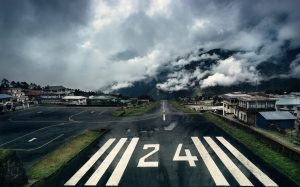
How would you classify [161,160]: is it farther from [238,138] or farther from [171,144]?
[238,138]

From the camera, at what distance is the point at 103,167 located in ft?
69.7

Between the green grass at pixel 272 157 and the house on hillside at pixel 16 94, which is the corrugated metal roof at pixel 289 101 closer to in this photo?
the green grass at pixel 272 157

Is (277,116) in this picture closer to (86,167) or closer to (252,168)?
Result: (252,168)

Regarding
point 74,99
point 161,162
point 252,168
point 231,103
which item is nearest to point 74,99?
point 74,99

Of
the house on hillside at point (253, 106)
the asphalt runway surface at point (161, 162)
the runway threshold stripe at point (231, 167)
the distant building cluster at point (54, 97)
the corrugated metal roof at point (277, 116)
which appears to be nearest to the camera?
the runway threshold stripe at point (231, 167)

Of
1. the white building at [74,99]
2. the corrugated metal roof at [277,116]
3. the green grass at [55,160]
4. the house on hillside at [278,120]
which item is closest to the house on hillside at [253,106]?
the corrugated metal roof at [277,116]

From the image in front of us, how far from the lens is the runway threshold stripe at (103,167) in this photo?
18.1m

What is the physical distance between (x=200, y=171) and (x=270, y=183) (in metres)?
5.06

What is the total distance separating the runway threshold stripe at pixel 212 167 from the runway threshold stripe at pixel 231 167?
0.98m

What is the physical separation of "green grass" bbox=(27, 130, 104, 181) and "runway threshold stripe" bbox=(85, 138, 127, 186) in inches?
135

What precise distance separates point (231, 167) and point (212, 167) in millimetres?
1575

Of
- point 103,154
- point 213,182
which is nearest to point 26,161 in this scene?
point 103,154

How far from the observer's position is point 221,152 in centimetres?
2559

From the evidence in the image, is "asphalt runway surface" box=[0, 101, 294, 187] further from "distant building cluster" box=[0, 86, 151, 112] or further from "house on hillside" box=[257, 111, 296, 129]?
"distant building cluster" box=[0, 86, 151, 112]
